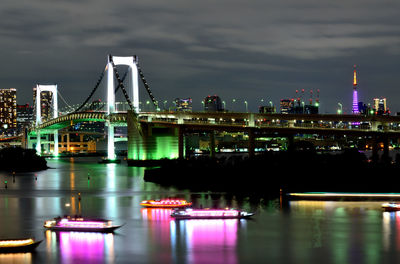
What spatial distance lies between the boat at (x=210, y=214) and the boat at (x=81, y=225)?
329cm

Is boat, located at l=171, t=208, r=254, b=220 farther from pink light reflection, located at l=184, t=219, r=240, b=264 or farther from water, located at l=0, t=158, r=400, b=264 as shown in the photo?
water, located at l=0, t=158, r=400, b=264

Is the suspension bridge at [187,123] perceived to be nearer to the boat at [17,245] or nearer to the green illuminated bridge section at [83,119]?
the green illuminated bridge section at [83,119]

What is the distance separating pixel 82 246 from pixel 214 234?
4677 millimetres

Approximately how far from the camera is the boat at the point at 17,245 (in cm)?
2083

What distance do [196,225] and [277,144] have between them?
103 metres

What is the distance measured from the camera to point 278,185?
38781mm

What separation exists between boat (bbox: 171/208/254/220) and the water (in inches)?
22.0

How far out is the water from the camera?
20281 millimetres

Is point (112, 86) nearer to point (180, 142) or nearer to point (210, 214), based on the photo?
point (180, 142)

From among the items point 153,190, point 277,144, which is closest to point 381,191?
point 153,190

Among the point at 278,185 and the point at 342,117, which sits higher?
the point at 342,117

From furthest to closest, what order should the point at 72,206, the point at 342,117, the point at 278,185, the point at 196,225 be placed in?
1. the point at 342,117
2. the point at 278,185
3. the point at 72,206
4. the point at 196,225

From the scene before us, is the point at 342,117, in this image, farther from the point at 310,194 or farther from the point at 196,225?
the point at 196,225

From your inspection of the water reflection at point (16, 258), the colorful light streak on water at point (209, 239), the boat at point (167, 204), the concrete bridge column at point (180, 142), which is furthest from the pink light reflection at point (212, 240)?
the concrete bridge column at point (180, 142)
